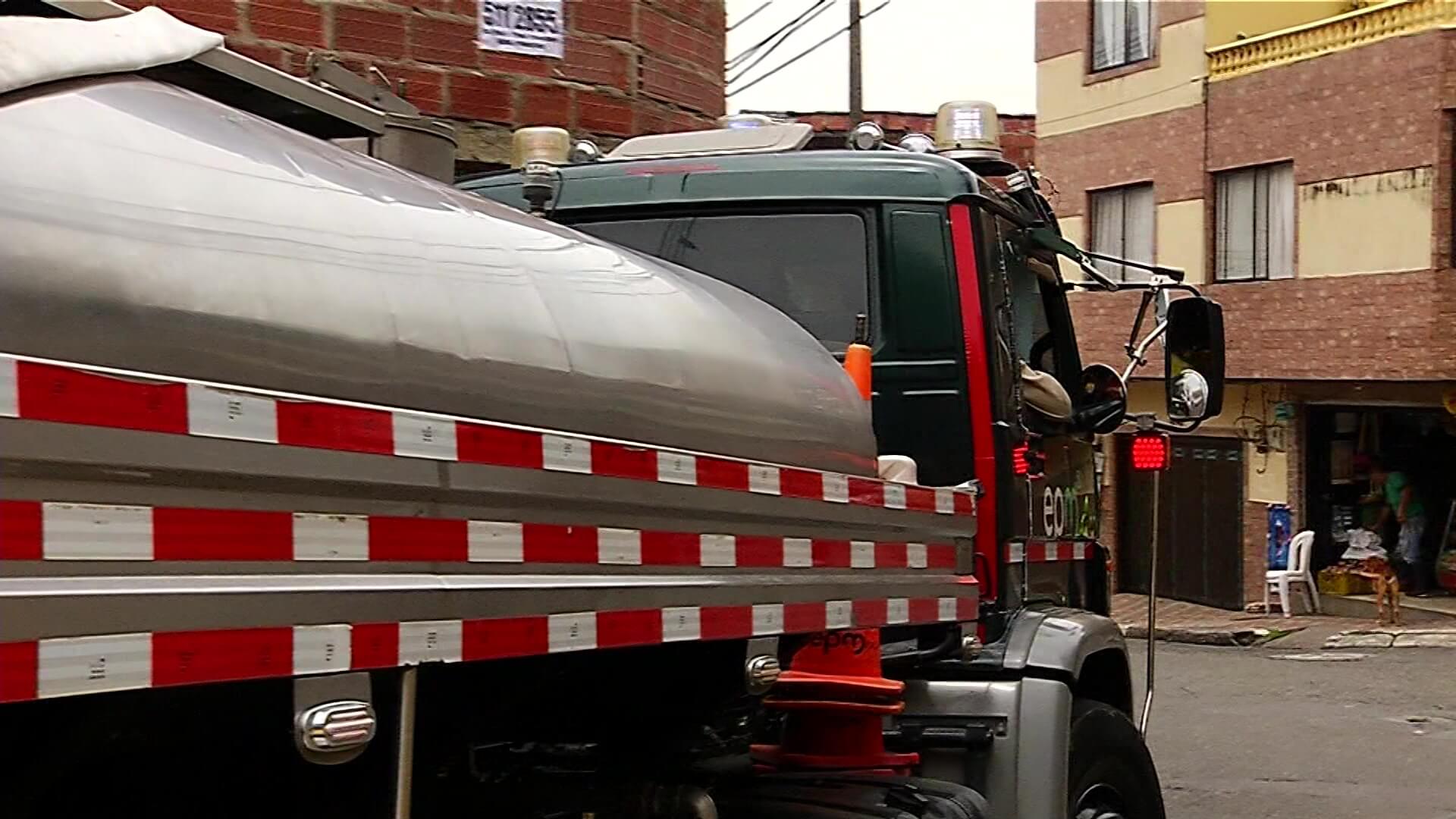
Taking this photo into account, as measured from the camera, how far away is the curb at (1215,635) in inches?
677

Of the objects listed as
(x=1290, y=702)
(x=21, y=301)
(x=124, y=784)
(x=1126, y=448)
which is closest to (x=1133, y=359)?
(x=124, y=784)

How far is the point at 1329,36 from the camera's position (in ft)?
59.9

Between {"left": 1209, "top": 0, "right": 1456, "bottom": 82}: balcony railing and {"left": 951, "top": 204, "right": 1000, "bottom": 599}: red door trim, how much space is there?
47.4ft

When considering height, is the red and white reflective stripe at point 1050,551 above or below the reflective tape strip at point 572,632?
below

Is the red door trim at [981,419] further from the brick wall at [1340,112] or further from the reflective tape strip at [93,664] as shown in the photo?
the brick wall at [1340,112]

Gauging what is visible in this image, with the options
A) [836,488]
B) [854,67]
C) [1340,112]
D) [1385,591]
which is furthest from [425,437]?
[854,67]

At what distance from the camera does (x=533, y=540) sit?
2.28 m

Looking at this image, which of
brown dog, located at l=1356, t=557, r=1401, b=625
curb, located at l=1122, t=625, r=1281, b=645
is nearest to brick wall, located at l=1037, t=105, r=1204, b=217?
brown dog, located at l=1356, t=557, r=1401, b=625

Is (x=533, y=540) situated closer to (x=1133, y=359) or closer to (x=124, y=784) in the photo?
(x=124, y=784)

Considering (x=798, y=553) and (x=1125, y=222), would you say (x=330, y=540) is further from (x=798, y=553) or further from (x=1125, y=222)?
(x=1125, y=222)

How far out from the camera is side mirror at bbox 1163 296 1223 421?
509cm

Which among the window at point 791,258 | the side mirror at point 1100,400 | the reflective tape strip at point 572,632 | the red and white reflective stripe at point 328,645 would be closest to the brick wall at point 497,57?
the window at point 791,258

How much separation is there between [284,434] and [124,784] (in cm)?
65

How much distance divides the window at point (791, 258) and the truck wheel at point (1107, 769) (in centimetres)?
119
